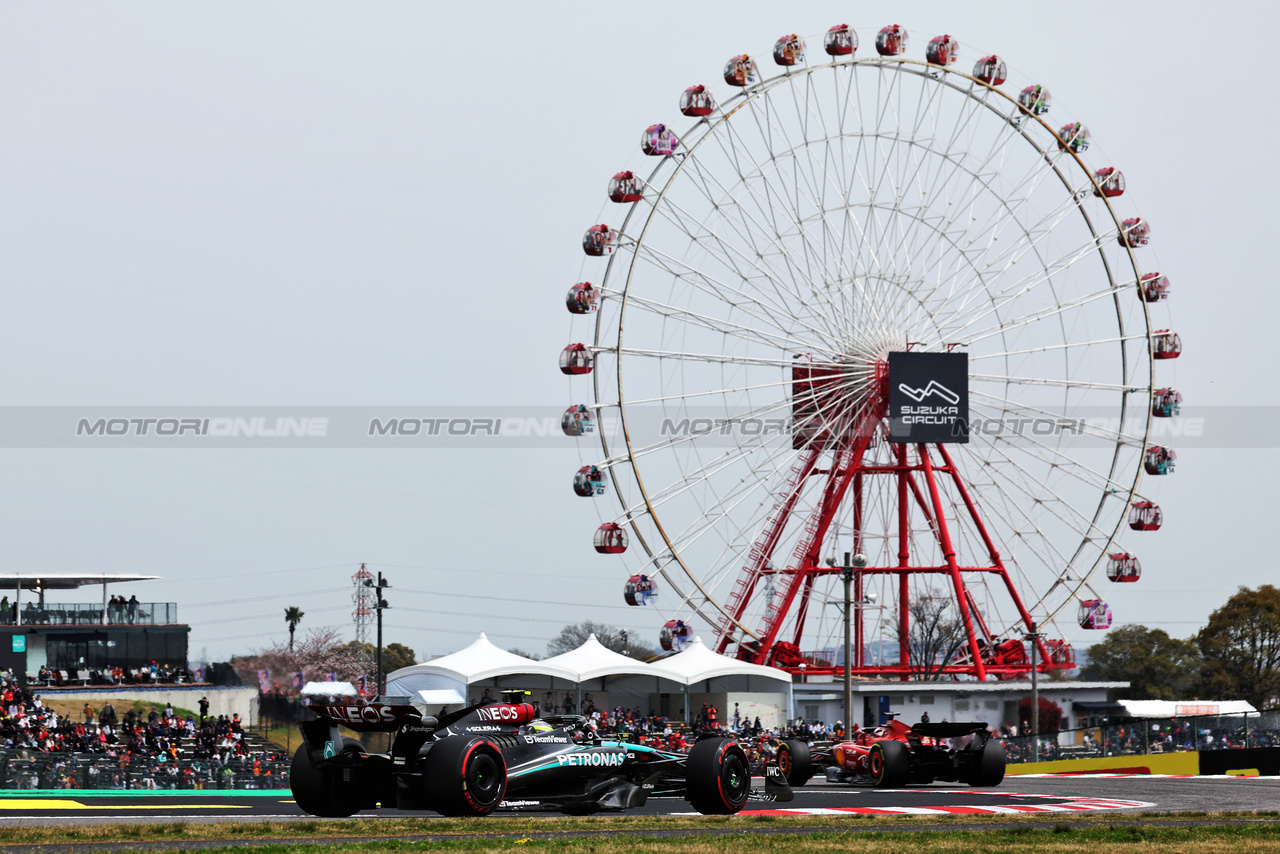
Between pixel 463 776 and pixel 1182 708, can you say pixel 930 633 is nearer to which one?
pixel 1182 708

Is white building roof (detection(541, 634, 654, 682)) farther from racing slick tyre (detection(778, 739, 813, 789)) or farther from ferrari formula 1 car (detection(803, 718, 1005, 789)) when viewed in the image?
racing slick tyre (detection(778, 739, 813, 789))

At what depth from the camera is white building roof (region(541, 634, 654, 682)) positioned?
4589cm

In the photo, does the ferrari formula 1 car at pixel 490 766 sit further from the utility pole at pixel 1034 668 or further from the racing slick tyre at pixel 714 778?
the utility pole at pixel 1034 668

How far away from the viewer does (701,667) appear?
47312 millimetres

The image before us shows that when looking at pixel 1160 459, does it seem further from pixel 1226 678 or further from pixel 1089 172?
pixel 1226 678

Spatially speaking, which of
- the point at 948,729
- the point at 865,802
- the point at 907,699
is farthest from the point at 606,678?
the point at 865,802

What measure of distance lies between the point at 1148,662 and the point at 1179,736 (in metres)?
68.0

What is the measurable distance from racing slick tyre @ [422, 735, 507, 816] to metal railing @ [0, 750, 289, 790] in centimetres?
1447

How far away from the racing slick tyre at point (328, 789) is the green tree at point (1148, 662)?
86.3 m

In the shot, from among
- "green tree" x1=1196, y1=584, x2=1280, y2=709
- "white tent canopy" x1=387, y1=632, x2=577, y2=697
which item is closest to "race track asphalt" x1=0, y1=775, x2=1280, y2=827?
Result: "white tent canopy" x1=387, y1=632, x2=577, y2=697

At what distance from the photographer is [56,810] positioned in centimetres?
2131

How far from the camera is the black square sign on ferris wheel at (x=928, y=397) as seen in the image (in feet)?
156

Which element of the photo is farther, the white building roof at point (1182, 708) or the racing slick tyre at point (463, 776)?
the white building roof at point (1182, 708)

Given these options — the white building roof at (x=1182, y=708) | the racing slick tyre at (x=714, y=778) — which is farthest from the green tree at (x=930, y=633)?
the racing slick tyre at (x=714, y=778)
